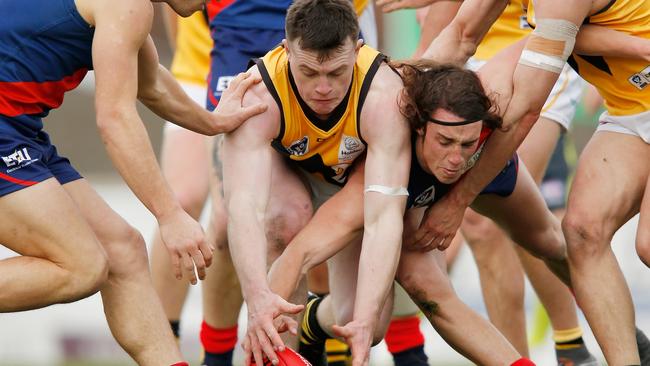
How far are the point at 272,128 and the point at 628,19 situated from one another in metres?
1.50

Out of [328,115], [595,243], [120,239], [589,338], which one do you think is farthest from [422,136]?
[589,338]

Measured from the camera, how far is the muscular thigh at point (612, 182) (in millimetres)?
5492

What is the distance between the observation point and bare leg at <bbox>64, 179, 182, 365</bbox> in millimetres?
5180

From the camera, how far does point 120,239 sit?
5223 mm

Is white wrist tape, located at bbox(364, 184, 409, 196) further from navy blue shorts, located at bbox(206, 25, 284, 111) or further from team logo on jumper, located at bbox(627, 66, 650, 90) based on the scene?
Answer: navy blue shorts, located at bbox(206, 25, 284, 111)

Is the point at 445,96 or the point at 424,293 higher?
the point at 445,96

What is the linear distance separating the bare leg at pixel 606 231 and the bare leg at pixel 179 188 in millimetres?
2045

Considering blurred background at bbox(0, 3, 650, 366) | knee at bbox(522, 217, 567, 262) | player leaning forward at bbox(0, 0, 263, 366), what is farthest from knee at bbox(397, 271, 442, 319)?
blurred background at bbox(0, 3, 650, 366)

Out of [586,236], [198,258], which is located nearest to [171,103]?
[198,258]

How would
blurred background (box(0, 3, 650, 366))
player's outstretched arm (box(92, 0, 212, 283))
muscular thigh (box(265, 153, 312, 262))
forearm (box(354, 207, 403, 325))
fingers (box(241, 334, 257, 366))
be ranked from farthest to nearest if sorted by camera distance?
1. blurred background (box(0, 3, 650, 366))
2. muscular thigh (box(265, 153, 312, 262))
3. forearm (box(354, 207, 403, 325))
4. fingers (box(241, 334, 257, 366))
5. player's outstretched arm (box(92, 0, 212, 283))

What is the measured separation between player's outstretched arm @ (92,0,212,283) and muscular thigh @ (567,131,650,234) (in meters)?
1.66

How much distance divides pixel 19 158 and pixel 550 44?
2088 millimetres

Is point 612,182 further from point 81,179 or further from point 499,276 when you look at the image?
point 81,179

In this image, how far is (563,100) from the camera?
6875 mm
